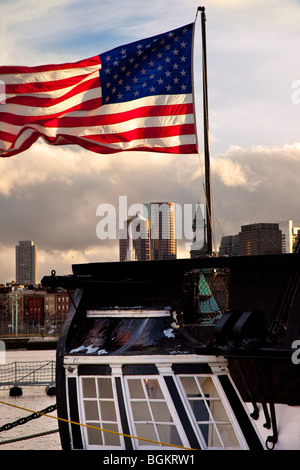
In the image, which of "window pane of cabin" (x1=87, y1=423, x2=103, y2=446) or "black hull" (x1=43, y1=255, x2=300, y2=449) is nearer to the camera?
"black hull" (x1=43, y1=255, x2=300, y2=449)

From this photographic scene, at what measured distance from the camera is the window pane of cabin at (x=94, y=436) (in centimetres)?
1425

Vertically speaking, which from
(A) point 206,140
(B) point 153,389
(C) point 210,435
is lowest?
(C) point 210,435

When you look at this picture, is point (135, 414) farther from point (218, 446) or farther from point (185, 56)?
point (185, 56)

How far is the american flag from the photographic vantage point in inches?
724

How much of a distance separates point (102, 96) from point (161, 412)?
8243 millimetres

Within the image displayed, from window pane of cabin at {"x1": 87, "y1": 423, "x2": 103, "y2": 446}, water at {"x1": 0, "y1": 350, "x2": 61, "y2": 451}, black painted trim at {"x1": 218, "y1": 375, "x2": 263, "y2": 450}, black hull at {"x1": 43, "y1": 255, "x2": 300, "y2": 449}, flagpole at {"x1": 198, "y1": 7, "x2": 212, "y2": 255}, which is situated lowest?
water at {"x1": 0, "y1": 350, "x2": 61, "y2": 451}

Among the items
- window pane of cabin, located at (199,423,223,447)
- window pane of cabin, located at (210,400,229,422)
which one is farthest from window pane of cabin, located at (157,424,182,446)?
window pane of cabin, located at (210,400,229,422)

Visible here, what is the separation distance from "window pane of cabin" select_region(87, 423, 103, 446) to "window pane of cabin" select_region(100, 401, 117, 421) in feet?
0.86

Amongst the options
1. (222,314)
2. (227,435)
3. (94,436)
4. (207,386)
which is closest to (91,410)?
(94,436)

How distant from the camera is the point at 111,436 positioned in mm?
14125

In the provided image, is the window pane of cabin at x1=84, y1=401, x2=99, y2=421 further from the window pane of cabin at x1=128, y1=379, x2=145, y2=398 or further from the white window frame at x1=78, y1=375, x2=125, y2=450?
the window pane of cabin at x1=128, y1=379, x2=145, y2=398

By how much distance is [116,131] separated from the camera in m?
18.4

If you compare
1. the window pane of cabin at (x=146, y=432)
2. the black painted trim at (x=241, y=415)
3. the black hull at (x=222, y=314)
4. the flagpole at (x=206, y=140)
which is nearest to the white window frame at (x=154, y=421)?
the window pane of cabin at (x=146, y=432)

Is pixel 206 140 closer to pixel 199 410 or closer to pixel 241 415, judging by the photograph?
pixel 199 410
